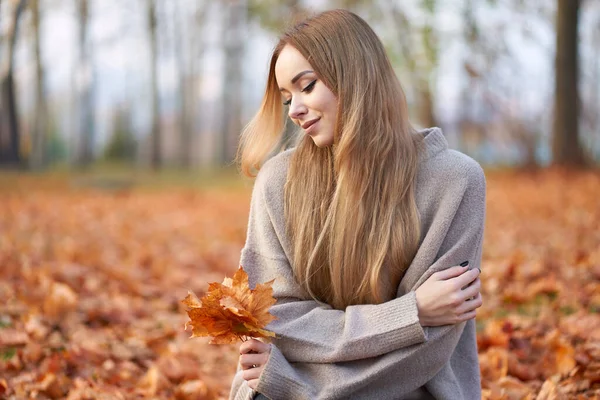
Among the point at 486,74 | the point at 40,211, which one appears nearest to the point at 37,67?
the point at 40,211

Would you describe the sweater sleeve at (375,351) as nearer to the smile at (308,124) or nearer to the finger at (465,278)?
the finger at (465,278)

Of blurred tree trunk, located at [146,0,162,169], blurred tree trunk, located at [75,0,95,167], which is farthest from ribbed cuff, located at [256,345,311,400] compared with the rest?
blurred tree trunk, located at [146,0,162,169]

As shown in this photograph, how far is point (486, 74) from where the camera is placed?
36.5 feet

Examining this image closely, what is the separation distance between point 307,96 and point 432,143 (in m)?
0.45

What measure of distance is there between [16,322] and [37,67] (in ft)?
47.5

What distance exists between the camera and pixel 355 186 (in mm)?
2104

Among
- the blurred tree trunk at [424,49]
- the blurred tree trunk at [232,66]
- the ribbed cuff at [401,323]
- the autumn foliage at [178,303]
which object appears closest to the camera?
the ribbed cuff at [401,323]

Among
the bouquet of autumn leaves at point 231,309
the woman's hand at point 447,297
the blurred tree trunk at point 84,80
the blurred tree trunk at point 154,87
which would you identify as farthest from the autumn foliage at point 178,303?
the blurred tree trunk at point 154,87

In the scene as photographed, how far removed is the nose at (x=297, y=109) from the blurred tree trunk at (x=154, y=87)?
18837 mm

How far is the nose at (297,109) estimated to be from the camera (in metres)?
2.13

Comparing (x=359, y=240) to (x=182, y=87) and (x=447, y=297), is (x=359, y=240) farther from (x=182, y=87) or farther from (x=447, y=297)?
(x=182, y=87)

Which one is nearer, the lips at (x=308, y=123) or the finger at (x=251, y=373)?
the finger at (x=251, y=373)

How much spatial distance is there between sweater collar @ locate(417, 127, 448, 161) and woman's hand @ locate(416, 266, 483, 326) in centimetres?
39

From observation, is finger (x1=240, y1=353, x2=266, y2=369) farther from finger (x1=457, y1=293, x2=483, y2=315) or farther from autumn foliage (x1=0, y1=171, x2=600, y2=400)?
finger (x1=457, y1=293, x2=483, y2=315)
